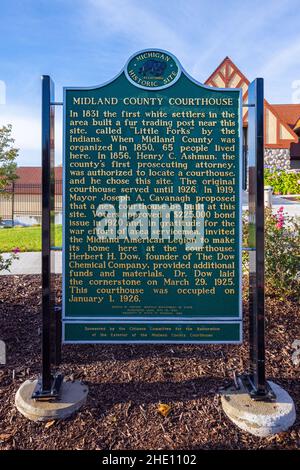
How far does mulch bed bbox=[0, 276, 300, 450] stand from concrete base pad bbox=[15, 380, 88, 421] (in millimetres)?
50

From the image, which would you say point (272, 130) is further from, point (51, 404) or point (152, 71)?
point (51, 404)

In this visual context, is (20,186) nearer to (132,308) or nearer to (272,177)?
(272,177)

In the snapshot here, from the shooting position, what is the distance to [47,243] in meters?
2.78

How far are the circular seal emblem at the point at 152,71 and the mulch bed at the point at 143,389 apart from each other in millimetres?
2352

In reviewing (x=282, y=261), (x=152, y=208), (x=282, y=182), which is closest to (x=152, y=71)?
(x=152, y=208)

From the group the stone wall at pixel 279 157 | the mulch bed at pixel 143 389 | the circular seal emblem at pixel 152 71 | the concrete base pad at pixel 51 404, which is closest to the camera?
the mulch bed at pixel 143 389

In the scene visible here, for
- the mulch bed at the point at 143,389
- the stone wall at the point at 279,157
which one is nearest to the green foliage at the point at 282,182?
the stone wall at the point at 279,157

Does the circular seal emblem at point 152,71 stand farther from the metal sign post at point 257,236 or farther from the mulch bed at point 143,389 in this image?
the mulch bed at point 143,389

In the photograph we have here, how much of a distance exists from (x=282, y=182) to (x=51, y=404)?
48.0ft

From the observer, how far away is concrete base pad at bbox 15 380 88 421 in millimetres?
2656

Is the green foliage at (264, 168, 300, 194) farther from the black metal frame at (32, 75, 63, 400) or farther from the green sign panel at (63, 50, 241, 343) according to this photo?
the black metal frame at (32, 75, 63, 400)

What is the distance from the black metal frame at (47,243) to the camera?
9.04 ft

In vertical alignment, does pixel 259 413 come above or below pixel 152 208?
below

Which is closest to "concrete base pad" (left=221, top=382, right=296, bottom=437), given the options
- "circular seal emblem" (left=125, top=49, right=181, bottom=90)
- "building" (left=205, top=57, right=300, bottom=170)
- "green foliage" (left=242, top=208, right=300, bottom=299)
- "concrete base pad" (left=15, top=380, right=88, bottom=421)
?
"concrete base pad" (left=15, top=380, right=88, bottom=421)
